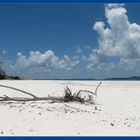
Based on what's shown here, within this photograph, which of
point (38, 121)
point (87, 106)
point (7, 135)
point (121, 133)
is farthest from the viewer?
point (87, 106)

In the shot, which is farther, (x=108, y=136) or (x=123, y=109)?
(x=123, y=109)

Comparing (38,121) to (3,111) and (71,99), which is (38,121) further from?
(71,99)

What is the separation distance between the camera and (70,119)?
936 centimetres

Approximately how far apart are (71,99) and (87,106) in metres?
0.96

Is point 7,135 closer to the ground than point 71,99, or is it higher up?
closer to the ground

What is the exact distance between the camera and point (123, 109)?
1145 centimetres

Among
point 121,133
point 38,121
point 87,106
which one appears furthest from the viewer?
point 87,106

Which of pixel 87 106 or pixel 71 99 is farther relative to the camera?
pixel 71 99

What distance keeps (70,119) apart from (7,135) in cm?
227

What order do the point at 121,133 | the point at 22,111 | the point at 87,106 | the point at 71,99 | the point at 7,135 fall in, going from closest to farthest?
the point at 7,135 < the point at 121,133 < the point at 22,111 < the point at 87,106 < the point at 71,99

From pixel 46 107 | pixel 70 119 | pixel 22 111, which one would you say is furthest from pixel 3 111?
pixel 70 119

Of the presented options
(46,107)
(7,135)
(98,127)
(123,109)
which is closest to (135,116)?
(123,109)

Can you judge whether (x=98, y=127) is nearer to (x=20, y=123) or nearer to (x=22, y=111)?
(x=20, y=123)

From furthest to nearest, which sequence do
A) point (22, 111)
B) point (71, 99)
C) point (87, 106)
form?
point (71, 99) → point (87, 106) → point (22, 111)
